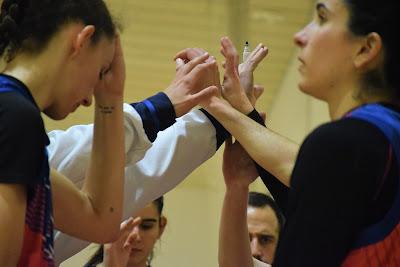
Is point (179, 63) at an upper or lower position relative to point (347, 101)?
lower

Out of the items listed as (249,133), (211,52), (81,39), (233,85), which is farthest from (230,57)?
(211,52)

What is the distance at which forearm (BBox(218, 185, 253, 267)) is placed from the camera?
179cm

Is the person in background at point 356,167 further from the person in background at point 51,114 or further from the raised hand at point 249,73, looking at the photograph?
the raised hand at point 249,73

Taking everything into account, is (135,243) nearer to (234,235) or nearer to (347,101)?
(234,235)

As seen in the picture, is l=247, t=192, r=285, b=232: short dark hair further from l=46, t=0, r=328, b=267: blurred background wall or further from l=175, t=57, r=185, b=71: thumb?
l=46, t=0, r=328, b=267: blurred background wall

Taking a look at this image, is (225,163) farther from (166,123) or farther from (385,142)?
(385,142)

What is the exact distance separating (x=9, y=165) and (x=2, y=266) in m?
0.13

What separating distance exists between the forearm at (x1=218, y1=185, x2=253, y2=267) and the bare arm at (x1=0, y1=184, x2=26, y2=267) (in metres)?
0.79

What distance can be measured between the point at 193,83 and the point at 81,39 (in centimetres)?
49

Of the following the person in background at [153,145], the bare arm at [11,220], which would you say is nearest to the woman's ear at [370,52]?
the bare arm at [11,220]

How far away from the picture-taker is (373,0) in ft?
3.53

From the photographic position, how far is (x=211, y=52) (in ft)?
14.1

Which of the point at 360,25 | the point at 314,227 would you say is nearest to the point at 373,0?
the point at 360,25

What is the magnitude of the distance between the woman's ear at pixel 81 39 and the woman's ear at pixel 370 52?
40 centimetres
